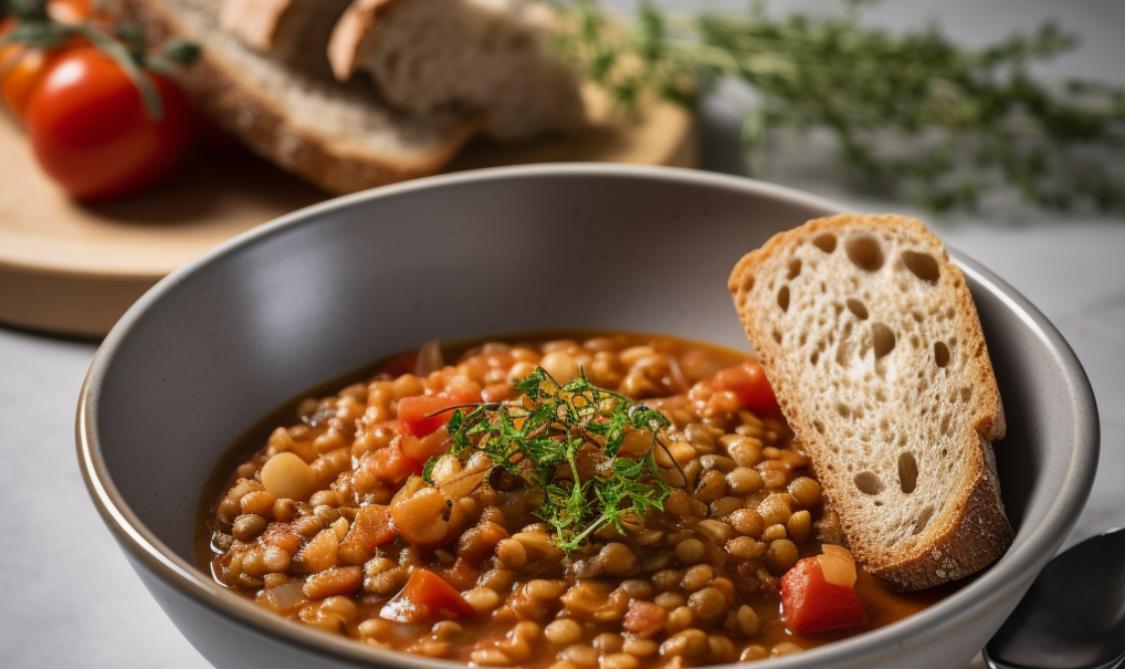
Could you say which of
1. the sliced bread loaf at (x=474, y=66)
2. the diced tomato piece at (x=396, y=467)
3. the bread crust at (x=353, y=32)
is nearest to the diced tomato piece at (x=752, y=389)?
the diced tomato piece at (x=396, y=467)

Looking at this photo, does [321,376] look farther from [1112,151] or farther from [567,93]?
[1112,151]

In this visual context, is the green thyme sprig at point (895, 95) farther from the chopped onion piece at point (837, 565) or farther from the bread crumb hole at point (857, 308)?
the chopped onion piece at point (837, 565)

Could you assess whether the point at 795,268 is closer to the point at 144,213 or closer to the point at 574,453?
the point at 574,453

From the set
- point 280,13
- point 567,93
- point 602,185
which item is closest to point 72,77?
point 280,13

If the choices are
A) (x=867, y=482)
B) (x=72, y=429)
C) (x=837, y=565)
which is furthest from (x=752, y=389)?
(x=72, y=429)

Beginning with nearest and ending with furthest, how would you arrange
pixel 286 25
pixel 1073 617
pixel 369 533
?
1. pixel 369 533
2. pixel 1073 617
3. pixel 286 25

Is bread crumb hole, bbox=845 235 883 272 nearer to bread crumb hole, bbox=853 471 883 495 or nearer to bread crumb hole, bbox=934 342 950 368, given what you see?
bread crumb hole, bbox=934 342 950 368

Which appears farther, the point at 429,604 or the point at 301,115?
the point at 301,115
